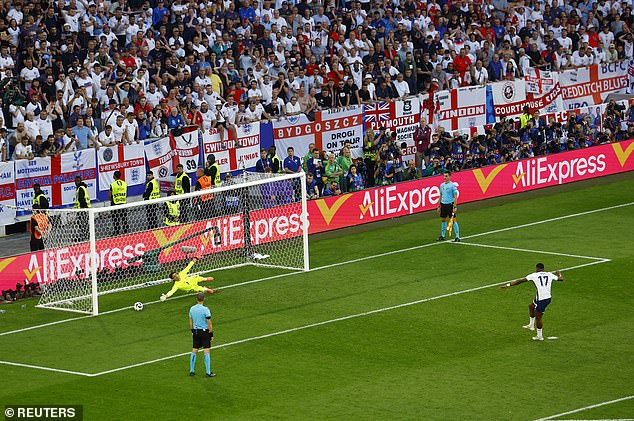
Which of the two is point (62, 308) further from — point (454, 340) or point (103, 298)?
point (454, 340)

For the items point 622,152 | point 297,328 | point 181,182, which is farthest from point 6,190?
point 622,152

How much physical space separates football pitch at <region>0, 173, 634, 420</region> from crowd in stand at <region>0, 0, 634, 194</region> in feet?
18.4

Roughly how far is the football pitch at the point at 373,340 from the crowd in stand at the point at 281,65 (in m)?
5.60

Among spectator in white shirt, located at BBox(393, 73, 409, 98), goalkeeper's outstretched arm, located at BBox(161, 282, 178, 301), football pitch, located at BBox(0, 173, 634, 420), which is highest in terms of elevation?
spectator in white shirt, located at BBox(393, 73, 409, 98)

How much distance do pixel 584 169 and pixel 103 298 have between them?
63.1ft

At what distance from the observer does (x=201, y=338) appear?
24.0 metres

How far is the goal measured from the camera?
30297 mm

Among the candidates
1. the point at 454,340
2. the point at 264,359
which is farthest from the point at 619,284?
the point at 264,359

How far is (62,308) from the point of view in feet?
98.5

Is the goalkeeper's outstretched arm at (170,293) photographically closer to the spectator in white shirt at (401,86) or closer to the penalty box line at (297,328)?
the penalty box line at (297,328)

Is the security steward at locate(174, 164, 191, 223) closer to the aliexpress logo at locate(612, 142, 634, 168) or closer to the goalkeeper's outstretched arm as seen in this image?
the goalkeeper's outstretched arm

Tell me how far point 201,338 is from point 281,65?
1940cm

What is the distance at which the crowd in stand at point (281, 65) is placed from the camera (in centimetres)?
3678

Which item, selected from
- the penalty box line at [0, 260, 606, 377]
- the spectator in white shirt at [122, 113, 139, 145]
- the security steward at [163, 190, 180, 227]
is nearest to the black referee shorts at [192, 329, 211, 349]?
the penalty box line at [0, 260, 606, 377]
